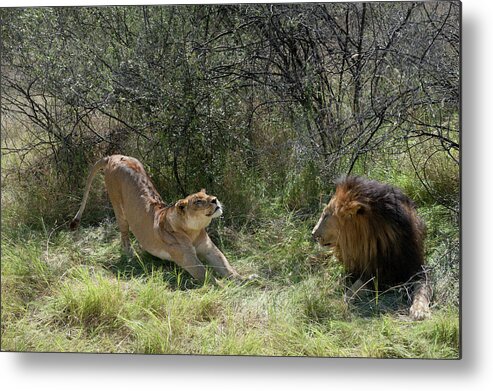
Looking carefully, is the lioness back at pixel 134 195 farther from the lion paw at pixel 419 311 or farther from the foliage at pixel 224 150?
the lion paw at pixel 419 311

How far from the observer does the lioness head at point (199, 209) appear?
4070 millimetres

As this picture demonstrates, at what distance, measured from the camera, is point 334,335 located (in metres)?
3.81

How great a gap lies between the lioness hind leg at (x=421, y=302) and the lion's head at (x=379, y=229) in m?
0.08

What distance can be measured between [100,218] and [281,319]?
3.16ft

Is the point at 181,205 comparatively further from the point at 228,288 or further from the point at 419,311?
the point at 419,311

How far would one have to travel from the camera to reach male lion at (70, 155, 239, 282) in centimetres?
409

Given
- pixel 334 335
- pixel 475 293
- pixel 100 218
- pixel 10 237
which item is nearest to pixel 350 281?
pixel 334 335

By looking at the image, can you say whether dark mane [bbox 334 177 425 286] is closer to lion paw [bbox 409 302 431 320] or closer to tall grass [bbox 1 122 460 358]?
tall grass [bbox 1 122 460 358]

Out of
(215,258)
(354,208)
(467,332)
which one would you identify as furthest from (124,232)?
(467,332)

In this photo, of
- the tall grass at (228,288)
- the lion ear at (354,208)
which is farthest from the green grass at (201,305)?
the lion ear at (354,208)

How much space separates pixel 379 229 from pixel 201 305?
0.81m

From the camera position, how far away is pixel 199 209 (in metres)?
4.09

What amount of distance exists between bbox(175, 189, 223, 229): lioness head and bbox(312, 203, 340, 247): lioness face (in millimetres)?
420

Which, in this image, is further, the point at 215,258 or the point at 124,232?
the point at 124,232
